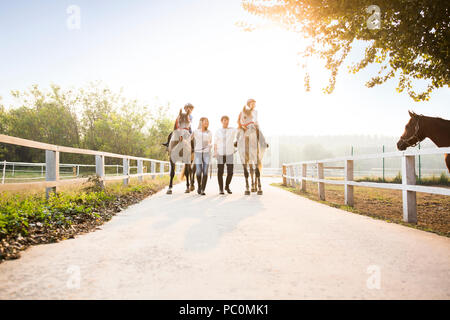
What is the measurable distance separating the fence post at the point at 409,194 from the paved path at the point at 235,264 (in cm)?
70

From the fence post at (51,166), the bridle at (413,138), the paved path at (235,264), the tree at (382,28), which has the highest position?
the tree at (382,28)

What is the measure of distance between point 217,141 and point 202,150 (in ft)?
1.92

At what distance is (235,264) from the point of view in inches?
103

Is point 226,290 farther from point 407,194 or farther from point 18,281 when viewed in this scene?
point 407,194

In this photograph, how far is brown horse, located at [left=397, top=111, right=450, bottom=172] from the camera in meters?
6.79

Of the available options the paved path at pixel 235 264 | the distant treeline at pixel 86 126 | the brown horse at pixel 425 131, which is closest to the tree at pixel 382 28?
the brown horse at pixel 425 131

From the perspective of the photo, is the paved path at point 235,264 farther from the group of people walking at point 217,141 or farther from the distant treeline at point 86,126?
the distant treeline at point 86,126

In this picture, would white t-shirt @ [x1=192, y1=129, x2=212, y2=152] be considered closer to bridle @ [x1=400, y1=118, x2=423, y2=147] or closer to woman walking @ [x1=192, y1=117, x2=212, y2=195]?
woman walking @ [x1=192, y1=117, x2=212, y2=195]

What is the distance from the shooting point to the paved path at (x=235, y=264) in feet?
6.70

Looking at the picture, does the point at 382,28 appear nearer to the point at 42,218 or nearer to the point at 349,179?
the point at 349,179

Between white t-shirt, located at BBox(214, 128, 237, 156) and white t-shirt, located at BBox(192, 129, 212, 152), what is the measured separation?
27 cm

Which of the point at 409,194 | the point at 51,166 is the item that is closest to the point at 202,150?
the point at 51,166
